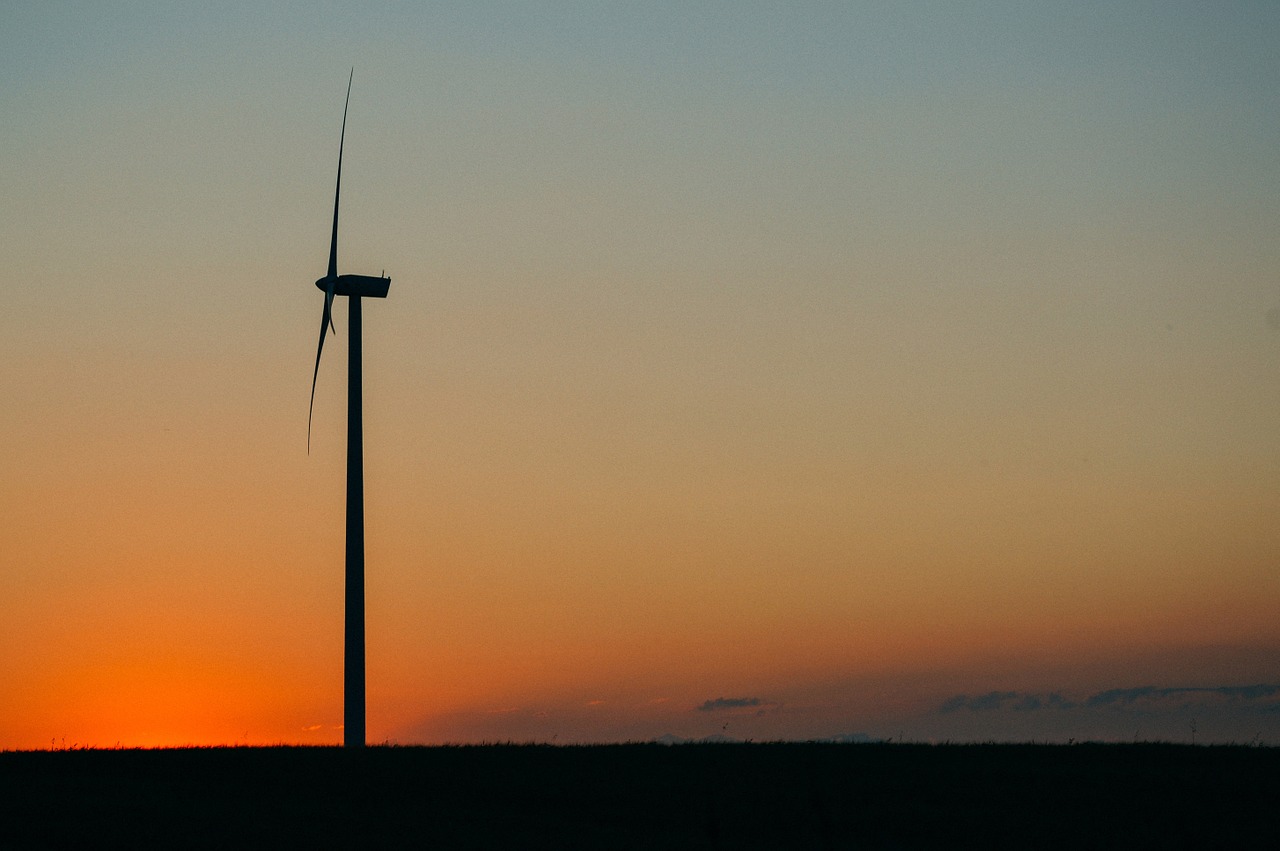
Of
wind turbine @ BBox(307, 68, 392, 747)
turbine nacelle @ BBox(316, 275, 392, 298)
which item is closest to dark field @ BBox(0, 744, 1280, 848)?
wind turbine @ BBox(307, 68, 392, 747)

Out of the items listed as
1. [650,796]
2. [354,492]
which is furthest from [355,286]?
[650,796]

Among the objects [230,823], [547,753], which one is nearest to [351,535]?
[547,753]

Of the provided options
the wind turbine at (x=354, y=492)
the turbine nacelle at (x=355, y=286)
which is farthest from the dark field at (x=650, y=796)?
the turbine nacelle at (x=355, y=286)

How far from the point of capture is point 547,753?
162 feet

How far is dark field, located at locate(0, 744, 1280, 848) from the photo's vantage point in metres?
37.2

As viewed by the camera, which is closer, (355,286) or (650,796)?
(650,796)

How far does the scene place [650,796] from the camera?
1672 inches

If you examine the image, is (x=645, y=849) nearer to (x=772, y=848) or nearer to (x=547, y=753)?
(x=772, y=848)

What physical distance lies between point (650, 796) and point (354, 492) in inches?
795

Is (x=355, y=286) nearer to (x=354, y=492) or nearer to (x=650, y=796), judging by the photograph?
(x=354, y=492)

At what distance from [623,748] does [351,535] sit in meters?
13.4

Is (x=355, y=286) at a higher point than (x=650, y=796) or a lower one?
higher

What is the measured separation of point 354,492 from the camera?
2295 inches

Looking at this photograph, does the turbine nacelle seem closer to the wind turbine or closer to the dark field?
the wind turbine
